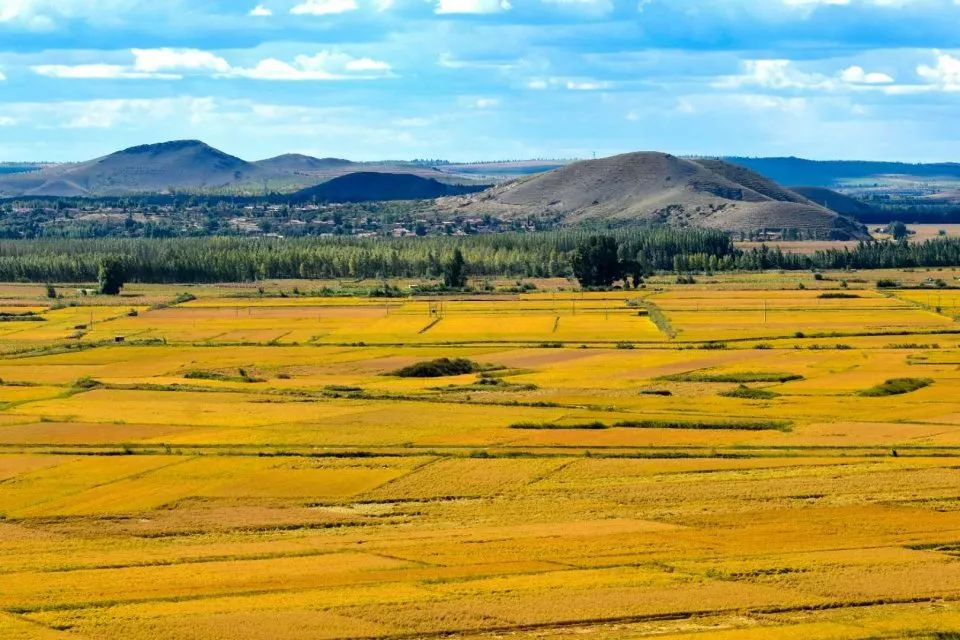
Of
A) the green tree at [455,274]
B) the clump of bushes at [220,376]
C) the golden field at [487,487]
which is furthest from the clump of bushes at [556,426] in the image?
the green tree at [455,274]

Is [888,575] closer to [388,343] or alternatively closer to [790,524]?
[790,524]

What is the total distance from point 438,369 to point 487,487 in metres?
39.0

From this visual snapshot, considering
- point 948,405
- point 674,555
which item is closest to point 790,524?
point 674,555

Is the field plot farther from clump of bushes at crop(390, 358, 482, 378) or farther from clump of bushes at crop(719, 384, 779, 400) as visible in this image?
clump of bushes at crop(719, 384, 779, 400)

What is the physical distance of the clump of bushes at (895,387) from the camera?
8231 cm

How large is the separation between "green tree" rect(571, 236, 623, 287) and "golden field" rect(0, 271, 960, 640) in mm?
61714

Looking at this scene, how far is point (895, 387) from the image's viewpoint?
83.2m

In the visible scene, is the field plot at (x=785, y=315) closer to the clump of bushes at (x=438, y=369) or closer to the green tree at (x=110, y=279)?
the clump of bushes at (x=438, y=369)

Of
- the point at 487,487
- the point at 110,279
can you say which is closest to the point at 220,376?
the point at 487,487

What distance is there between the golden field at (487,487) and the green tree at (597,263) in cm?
6171

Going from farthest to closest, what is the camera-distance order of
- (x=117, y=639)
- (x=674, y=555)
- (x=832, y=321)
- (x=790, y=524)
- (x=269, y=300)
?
(x=269, y=300) < (x=832, y=321) < (x=790, y=524) < (x=674, y=555) < (x=117, y=639)

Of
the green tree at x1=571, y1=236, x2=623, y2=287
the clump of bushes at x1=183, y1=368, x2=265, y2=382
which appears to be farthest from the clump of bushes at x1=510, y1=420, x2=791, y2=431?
the green tree at x1=571, y1=236, x2=623, y2=287

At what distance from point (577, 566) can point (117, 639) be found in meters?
13.0

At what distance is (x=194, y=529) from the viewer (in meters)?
50.3
